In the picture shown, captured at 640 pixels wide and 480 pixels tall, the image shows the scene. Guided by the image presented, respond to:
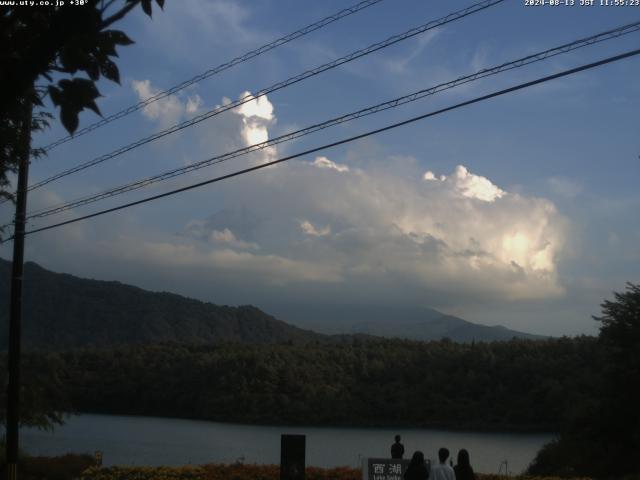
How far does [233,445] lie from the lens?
1694 inches

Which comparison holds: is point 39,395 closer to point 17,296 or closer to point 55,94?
point 17,296

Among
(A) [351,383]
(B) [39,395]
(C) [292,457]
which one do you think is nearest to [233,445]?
(B) [39,395]

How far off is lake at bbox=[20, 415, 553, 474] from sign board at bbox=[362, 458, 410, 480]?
14113mm

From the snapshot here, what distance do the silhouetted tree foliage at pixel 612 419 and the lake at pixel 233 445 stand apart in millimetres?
2568

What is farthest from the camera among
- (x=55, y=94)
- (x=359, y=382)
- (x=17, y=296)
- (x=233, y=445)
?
(x=359, y=382)

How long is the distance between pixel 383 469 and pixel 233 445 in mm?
29418

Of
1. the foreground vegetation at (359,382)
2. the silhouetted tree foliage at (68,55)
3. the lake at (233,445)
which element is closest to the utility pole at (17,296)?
the lake at (233,445)

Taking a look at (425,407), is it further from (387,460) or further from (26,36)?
(26,36)

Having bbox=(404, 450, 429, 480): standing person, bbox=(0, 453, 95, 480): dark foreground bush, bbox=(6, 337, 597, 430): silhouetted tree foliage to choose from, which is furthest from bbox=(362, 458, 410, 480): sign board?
bbox=(6, 337, 597, 430): silhouetted tree foliage

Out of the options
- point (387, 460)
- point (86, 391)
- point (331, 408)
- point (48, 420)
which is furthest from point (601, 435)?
point (86, 391)

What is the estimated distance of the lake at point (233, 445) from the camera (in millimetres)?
34406

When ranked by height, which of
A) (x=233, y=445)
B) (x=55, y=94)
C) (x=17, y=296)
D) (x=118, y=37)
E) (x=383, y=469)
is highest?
(x=17, y=296)

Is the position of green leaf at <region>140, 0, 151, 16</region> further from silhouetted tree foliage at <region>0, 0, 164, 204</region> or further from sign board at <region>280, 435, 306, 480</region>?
sign board at <region>280, 435, 306, 480</region>

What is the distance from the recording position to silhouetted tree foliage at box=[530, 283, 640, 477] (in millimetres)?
26859
